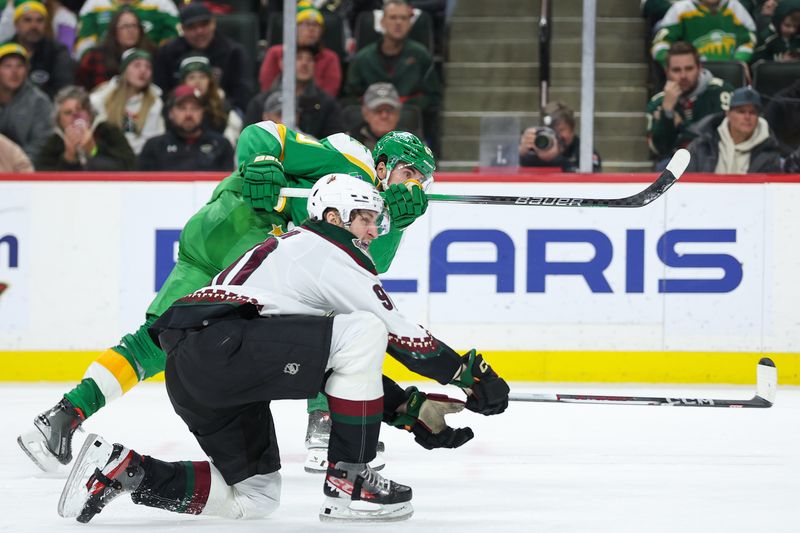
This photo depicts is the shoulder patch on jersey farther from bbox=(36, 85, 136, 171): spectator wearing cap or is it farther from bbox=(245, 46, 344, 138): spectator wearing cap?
bbox=(36, 85, 136, 171): spectator wearing cap

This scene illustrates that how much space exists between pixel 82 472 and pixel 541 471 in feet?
4.66

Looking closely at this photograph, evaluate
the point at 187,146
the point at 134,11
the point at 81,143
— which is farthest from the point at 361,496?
the point at 134,11

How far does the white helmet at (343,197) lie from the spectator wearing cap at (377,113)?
3.03m

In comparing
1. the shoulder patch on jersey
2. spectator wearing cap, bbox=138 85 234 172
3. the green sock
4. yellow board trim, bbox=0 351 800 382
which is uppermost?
spectator wearing cap, bbox=138 85 234 172

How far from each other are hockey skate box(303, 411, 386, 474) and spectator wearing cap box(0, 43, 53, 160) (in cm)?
280

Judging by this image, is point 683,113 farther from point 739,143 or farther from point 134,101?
point 134,101

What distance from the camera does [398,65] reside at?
6.49 metres

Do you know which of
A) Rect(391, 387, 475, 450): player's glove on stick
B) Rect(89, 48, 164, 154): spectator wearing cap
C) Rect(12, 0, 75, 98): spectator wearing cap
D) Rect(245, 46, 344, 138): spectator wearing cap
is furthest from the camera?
Rect(12, 0, 75, 98): spectator wearing cap

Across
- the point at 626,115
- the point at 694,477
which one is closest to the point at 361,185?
the point at 694,477

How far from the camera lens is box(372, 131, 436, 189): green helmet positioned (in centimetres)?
354

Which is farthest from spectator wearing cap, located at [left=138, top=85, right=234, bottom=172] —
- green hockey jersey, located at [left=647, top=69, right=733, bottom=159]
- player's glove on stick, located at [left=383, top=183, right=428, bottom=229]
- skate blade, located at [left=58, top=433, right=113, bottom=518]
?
skate blade, located at [left=58, top=433, right=113, bottom=518]

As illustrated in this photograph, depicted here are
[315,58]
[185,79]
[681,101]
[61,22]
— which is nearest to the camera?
[681,101]

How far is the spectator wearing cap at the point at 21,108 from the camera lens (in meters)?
6.16

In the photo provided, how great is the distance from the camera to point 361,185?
9.69 feet
